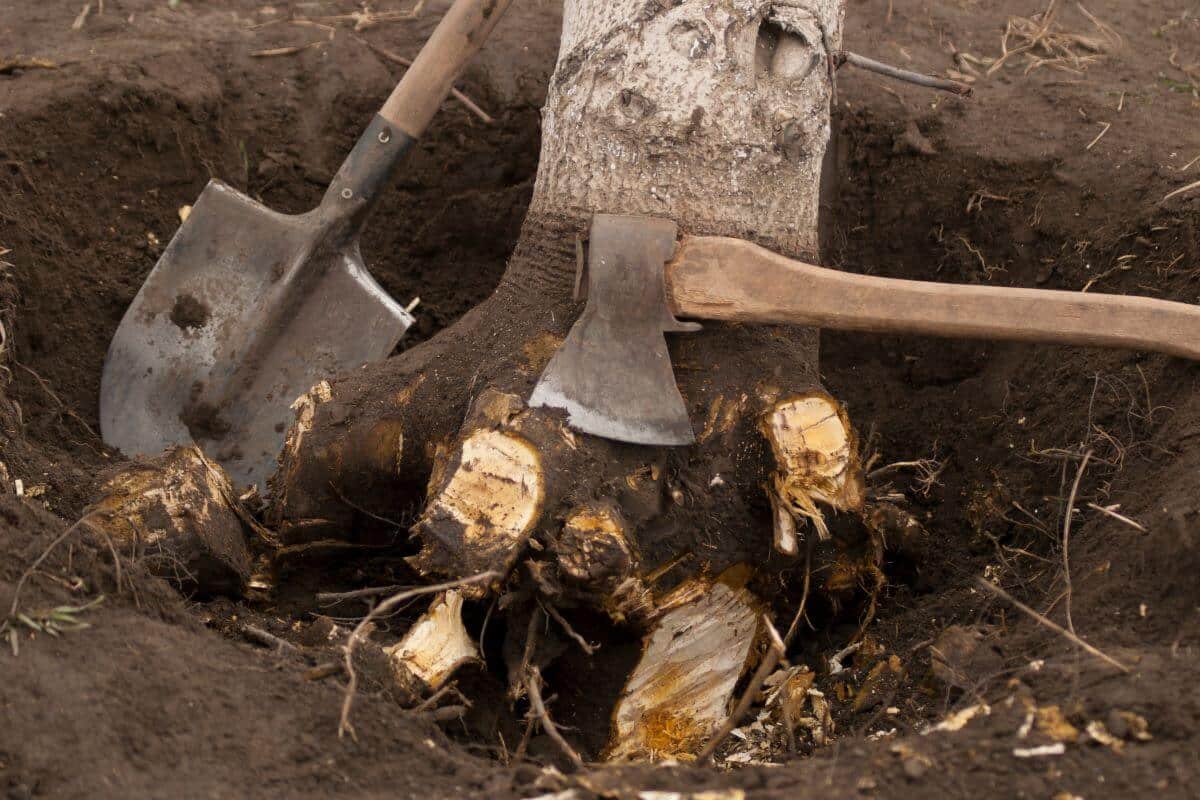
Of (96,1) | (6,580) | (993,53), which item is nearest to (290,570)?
(6,580)

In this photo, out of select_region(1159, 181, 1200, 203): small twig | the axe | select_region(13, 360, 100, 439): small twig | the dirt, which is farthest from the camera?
select_region(13, 360, 100, 439): small twig

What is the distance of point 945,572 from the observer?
2379 millimetres

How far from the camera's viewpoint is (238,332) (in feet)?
9.35

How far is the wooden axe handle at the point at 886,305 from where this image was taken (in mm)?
1997

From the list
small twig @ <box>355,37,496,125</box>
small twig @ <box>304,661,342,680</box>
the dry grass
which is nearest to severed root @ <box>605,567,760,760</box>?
small twig @ <box>304,661,342,680</box>

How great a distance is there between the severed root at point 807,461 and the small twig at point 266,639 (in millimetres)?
921

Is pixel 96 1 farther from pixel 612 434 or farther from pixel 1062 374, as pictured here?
pixel 1062 374

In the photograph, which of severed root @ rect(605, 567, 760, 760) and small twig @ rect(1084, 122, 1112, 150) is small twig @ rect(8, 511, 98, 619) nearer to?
severed root @ rect(605, 567, 760, 760)

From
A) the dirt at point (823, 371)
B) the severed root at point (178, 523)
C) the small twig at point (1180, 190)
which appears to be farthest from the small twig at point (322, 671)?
the small twig at point (1180, 190)

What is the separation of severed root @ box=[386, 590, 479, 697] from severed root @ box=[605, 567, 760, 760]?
35 cm

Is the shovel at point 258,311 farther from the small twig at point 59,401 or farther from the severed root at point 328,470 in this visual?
the severed root at point 328,470

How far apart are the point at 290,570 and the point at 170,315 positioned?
94 centimetres

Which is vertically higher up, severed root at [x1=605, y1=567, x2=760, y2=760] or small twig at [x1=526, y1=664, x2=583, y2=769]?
small twig at [x1=526, y1=664, x2=583, y2=769]

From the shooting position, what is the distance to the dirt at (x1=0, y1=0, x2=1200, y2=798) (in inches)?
56.2
